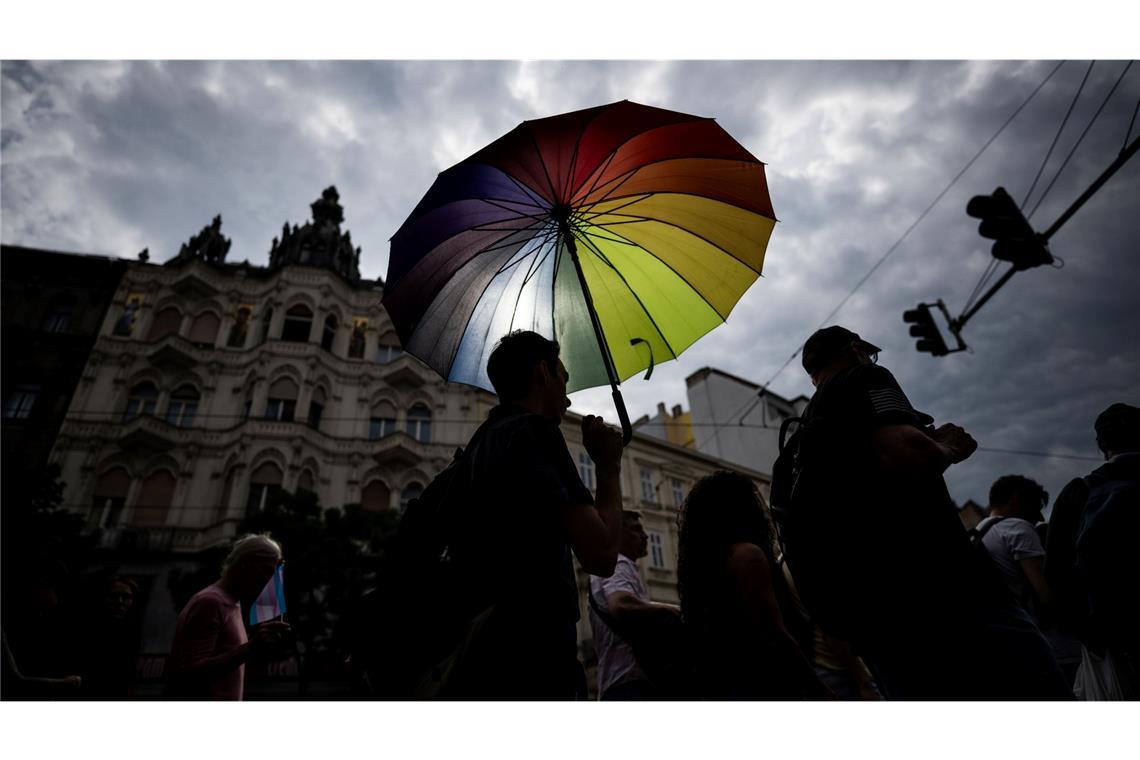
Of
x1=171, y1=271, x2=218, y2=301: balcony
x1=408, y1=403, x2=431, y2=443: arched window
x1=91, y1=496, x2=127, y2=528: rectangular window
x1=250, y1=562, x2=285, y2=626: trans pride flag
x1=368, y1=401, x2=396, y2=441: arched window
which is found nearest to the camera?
x1=250, y1=562, x2=285, y2=626: trans pride flag

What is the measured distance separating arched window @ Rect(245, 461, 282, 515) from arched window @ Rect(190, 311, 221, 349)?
714 centimetres

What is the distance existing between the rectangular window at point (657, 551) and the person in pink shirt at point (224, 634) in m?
24.2

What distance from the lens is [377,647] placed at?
5.83 feet

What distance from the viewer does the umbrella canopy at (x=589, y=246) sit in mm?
3090

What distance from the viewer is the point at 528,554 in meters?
1.93

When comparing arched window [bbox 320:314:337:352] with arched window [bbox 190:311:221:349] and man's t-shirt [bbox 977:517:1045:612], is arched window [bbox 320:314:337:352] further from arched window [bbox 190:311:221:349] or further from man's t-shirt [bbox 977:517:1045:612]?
man's t-shirt [bbox 977:517:1045:612]

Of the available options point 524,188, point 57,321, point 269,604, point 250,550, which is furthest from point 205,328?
point 524,188

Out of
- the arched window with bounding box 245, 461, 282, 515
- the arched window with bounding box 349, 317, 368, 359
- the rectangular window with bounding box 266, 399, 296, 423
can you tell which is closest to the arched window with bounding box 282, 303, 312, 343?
the arched window with bounding box 349, 317, 368, 359

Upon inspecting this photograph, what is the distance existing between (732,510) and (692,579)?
15.7 inches

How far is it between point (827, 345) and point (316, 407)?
2587cm

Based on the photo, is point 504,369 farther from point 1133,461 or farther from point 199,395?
point 199,395

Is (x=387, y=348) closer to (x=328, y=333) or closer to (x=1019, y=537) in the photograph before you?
(x=328, y=333)

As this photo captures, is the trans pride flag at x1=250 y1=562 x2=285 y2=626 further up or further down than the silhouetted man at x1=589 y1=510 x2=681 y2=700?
further up

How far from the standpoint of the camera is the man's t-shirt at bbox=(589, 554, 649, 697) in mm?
3326
